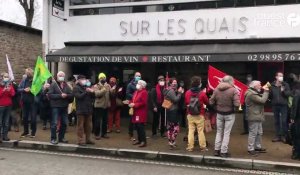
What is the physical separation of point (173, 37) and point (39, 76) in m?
4.79

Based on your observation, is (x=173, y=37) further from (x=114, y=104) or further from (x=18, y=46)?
(x=18, y=46)

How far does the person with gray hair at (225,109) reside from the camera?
30.1 ft

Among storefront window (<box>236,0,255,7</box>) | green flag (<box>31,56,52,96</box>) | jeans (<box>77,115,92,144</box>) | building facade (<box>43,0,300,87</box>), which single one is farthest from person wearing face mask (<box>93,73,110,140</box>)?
storefront window (<box>236,0,255,7</box>)

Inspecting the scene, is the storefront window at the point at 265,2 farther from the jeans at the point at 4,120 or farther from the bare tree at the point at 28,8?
the bare tree at the point at 28,8

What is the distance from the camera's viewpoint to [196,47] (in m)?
13.2

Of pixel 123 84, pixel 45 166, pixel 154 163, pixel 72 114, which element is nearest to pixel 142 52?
pixel 123 84

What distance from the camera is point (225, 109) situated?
9.20 metres

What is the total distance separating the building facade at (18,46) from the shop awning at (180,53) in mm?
3504

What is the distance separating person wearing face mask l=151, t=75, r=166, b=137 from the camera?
11.6 meters

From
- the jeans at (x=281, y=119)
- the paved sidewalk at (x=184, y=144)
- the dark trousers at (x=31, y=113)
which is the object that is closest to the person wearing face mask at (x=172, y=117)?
the paved sidewalk at (x=184, y=144)

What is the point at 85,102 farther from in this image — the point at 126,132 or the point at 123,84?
the point at 123,84

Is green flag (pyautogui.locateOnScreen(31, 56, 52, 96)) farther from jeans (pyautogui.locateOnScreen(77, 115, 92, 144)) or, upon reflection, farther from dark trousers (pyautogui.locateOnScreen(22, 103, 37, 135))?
jeans (pyautogui.locateOnScreen(77, 115, 92, 144))

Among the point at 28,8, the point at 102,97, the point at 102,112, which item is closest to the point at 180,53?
the point at 102,97

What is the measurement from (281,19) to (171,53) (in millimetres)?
3432
